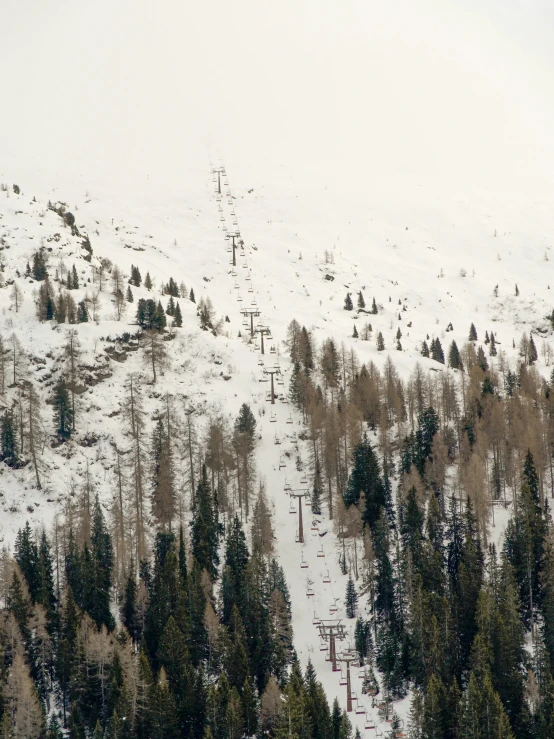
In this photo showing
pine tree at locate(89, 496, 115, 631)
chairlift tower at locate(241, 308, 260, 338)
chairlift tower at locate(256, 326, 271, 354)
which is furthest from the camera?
chairlift tower at locate(241, 308, 260, 338)

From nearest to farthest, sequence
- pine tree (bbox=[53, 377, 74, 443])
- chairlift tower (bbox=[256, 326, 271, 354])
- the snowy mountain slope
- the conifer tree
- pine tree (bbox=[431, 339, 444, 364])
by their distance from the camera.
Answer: the conifer tree < the snowy mountain slope < pine tree (bbox=[53, 377, 74, 443]) < chairlift tower (bbox=[256, 326, 271, 354]) < pine tree (bbox=[431, 339, 444, 364])

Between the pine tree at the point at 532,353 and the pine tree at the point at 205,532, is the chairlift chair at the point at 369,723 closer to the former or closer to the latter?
the pine tree at the point at 205,532

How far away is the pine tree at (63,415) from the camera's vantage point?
4395 inches

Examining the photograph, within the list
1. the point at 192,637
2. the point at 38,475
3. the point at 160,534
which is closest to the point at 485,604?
the point at 192,637

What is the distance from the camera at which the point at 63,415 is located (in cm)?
11169

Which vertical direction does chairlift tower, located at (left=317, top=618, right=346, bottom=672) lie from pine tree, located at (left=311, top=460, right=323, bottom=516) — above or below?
below

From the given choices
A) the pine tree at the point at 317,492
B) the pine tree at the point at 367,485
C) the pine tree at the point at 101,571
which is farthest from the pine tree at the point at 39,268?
the pine tree at the point at 367,485

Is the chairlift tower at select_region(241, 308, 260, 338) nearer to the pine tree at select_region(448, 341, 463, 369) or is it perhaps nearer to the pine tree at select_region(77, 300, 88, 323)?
the pine tree at select_region(77, 300, 88, 323)

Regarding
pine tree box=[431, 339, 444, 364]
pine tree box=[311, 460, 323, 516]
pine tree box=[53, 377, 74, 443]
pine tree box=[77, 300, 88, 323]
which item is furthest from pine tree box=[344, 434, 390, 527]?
pine tree box=[431, 339, 444, 364]

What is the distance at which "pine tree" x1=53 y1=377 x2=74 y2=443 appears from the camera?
111625 mm

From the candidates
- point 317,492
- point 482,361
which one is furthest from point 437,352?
point 317,492

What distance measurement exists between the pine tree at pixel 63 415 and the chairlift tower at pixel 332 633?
43.1m

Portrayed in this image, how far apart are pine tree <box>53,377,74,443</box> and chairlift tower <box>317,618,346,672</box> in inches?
1699

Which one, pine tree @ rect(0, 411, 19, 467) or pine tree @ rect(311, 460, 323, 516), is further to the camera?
pine tree @ rect(0, 411, 19, 467)
